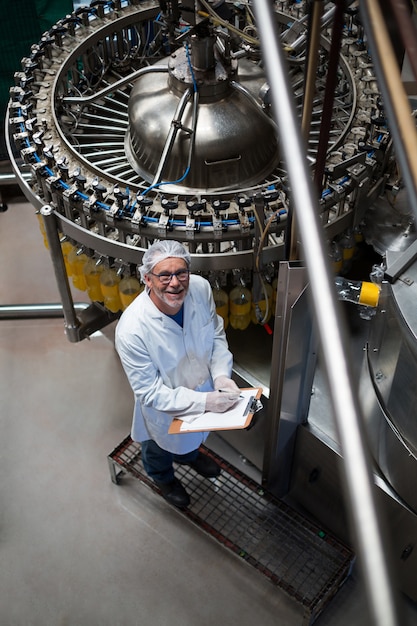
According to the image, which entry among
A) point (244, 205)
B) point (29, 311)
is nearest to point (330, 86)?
point (244, 205)

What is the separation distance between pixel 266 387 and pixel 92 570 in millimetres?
1008

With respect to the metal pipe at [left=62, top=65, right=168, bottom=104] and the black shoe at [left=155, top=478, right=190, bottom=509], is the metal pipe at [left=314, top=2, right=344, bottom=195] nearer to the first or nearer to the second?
the metal pipe at [left=62, top=65, right=168, bottom=104]

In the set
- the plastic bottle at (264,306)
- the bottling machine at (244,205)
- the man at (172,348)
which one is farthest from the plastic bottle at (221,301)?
the man at (172,348)

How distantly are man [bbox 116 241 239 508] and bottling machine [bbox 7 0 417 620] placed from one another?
215mm

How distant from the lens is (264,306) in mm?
2551

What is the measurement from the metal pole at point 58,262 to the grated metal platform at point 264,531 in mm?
584

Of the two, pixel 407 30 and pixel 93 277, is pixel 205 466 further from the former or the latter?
pixel 407 30

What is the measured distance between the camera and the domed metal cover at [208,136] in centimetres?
254

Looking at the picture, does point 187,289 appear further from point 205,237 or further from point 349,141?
point 349,141

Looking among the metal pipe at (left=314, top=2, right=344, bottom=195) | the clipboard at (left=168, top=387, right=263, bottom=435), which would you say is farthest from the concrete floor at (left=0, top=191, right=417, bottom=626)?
the metal pipe at (left=314, top=2, right=344, bottom=195)

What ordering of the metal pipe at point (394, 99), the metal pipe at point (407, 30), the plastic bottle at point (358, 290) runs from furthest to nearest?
1. the plastic bottle at point (358, 290)
2. the metal pipe at point (407, 30)
3. the metal pipe at point (394, 99)

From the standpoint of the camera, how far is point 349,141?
99.0 inches

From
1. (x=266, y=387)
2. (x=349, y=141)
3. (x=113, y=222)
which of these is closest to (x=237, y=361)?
(x=266, y=387)

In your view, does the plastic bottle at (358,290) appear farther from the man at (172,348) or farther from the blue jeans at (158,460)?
the blue jeans at (158,460)
